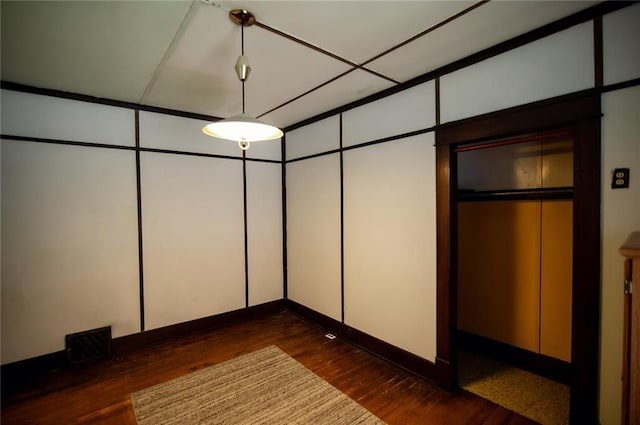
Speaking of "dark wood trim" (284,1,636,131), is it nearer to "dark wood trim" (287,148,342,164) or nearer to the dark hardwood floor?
"dark wood trim" (287,148,342,164)

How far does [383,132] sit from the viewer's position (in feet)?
9.66

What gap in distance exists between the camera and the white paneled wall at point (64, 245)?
2.62m

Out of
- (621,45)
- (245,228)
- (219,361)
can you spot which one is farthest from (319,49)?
(219,361)

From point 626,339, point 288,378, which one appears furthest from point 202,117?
point 626,339

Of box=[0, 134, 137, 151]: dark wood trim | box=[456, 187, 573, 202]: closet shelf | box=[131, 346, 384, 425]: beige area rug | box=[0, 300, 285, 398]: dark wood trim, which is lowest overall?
box=[131, 346, 384, 425]: beige area rug

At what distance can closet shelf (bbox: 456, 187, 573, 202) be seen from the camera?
255 cm

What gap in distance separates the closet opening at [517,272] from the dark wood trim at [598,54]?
18.7 inches

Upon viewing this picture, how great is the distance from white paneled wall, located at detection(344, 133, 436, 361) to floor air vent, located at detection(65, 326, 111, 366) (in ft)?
8.62

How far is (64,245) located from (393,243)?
10.8ft

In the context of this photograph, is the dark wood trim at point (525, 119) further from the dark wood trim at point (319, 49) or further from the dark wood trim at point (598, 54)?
the dark wood trim at point (319, 49)

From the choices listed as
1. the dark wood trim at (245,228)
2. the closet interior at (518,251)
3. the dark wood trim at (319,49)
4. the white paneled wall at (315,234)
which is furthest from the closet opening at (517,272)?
the dark wood trim at (245,228)

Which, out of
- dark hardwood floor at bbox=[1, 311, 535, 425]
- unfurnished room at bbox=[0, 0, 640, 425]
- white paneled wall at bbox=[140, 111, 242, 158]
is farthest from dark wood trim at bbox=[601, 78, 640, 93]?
white paneled wall at bbox=[140, 111, 242, 158]

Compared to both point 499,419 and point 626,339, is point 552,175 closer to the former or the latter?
point 626,339

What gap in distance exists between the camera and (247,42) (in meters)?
2.02
